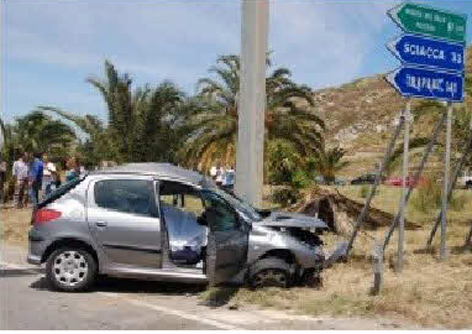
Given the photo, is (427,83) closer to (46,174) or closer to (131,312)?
(131,312)

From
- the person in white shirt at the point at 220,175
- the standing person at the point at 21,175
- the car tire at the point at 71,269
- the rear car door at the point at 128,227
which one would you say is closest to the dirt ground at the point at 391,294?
the rear car door at the point at 128,227

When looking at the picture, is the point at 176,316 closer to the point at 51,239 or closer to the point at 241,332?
the point at 241,332

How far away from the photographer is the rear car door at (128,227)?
9633 millimetres

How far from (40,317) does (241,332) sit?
7.23 feet

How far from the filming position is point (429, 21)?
11.5 m

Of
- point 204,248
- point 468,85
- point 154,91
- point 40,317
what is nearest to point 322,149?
point 154,91

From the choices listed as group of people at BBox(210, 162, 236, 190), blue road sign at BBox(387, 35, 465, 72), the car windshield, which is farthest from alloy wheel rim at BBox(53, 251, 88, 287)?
group of people at BBox(210, 162, 236, 190)

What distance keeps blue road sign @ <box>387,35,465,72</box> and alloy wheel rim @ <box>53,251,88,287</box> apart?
5.10 meters

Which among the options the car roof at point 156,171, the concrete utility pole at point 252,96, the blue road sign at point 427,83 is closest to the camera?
the car roof at point 156,171

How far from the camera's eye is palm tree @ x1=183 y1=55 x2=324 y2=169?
28.1 metres

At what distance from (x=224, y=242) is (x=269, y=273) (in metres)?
0.79

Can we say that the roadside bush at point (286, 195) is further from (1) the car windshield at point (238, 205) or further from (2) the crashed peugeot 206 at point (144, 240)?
(2) the crashed peugeot 206 at point (144, 240)

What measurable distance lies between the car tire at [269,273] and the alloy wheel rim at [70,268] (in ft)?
6.80

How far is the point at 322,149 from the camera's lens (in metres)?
30.2
